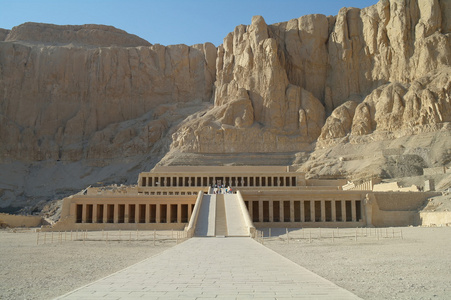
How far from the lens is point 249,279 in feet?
40.5

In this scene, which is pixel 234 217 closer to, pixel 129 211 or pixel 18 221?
pixel 129 211

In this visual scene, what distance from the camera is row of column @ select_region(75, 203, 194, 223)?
149 ft

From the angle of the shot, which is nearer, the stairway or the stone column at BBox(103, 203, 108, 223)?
the stairway

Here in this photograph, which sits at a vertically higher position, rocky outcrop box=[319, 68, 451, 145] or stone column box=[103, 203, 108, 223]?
rocky outcrop box=[319, 68, 451, 145]

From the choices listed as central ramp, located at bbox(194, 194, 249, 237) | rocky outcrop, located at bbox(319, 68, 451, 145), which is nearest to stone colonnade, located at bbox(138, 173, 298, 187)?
rocky outcrop, located at bbox(319, 68, 451, 145)

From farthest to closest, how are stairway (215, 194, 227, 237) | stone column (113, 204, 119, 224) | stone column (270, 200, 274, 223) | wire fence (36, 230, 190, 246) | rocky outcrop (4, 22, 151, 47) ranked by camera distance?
1. rocky outcrop (4, 22, 151, 47)
2. stone column (113, 204, 119, 224)
3. stone column (270, 200, 274, 223)
4. stairway (215, 194, 227, 237)
5. wire fence (36, 230, 190, 246)

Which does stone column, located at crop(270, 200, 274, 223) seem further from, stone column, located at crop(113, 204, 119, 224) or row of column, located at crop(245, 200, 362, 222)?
stone column, located at crop(113, 204, 119, 224)

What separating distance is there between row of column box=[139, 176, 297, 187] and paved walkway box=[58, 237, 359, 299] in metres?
49.0

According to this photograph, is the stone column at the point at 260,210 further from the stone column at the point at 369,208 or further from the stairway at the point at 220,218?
the stone column at the point at 369,208

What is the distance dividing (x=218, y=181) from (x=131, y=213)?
19.0m

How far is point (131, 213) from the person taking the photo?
163 feet

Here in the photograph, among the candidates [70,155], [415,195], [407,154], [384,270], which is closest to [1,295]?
[384,270]

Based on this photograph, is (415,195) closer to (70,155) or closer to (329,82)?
(329,82)

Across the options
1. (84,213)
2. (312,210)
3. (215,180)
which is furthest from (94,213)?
(215,180)
